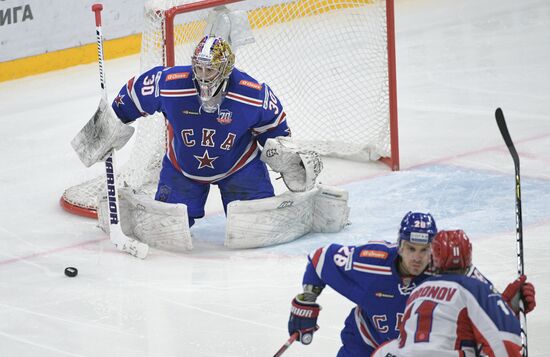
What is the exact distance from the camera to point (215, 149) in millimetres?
5715

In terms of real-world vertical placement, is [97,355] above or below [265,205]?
below

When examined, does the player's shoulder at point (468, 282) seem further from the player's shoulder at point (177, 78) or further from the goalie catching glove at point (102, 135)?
the goalie catching glove at point (102, 135)

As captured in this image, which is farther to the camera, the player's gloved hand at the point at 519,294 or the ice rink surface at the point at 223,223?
the ice rink surface at the point at 223,223

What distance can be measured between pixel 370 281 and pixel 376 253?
3.4 inches

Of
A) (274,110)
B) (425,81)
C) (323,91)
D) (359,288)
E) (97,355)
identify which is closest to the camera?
(359,288)

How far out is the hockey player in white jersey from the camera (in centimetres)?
314

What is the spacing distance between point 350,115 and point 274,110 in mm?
1776

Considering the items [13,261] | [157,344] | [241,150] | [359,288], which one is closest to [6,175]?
[13,261]

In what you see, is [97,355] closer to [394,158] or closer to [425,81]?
[394,158]

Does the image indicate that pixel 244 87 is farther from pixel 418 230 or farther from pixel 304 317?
pixel 418 230

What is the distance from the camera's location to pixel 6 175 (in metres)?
7.20

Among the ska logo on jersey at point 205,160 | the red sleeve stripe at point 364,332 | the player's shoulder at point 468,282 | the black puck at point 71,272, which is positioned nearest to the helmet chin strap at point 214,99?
the ska logo on jersey at point 205,160

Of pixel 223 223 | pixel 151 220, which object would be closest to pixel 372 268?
pixel 151 220

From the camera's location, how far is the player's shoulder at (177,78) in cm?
560
